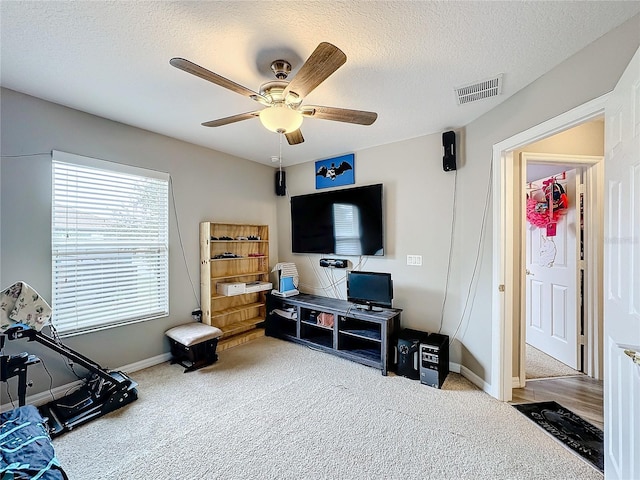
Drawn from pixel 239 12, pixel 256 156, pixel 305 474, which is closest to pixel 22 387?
pixel 305 474

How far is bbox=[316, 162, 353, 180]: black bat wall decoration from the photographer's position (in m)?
3.75

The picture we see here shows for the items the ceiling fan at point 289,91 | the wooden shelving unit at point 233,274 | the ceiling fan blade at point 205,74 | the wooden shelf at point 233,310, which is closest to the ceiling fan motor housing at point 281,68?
the ceiling fan at point 289,91

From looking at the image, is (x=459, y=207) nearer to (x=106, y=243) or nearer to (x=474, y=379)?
(x=474, y=379)

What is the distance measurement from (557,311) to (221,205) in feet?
14.0

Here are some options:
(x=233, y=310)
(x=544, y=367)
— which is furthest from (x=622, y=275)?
(x=233, y=310)

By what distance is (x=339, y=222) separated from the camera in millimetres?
3697

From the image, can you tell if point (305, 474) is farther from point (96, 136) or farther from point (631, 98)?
point (96, 136)

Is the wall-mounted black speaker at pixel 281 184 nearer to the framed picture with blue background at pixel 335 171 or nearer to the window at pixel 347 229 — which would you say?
the framed picture with blue background at pixel 335 171

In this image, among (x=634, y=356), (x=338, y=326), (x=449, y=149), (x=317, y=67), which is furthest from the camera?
(x=338, y=326)

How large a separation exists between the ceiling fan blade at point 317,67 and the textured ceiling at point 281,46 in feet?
0.87

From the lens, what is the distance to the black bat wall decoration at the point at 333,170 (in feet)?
12.3

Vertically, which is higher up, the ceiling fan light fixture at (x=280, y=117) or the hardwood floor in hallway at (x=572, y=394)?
the ceiling fan light fixture at (x=280, y=117)

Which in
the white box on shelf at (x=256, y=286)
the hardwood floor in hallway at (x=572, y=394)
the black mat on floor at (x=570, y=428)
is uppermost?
the white box on shelf at (x=256, y=286)

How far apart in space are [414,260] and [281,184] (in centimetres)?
235
